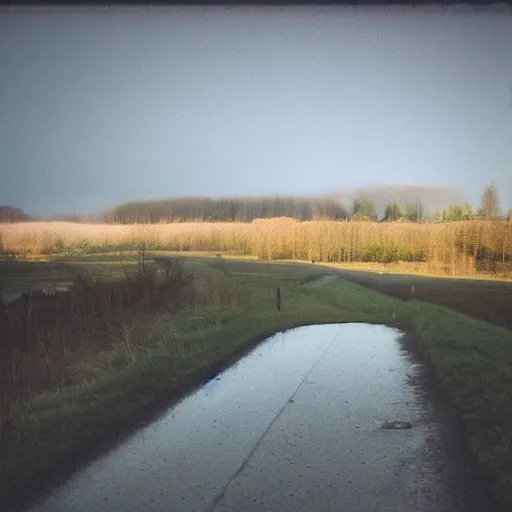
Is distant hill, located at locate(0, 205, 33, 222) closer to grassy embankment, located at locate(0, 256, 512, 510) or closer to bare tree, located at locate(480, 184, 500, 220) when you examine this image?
grassy embankment, located at locate(0, 256, 512, 510)

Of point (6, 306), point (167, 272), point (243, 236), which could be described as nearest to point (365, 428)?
point (243, 236)

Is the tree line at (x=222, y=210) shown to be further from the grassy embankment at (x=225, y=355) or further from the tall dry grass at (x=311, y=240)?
the grassy embankment at (x=225, y=355)

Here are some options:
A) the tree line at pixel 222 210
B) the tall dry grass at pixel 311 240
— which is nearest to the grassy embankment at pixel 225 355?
the tall dry grass at pixel 311 240

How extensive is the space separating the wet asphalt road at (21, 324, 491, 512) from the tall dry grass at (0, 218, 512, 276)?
1.09 metres

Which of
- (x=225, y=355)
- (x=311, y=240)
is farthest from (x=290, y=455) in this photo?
(x=311, y=240)

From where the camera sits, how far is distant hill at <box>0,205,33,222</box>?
4828mm

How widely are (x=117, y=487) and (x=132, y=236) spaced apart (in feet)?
10.0

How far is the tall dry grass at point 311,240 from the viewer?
4781 millimetres

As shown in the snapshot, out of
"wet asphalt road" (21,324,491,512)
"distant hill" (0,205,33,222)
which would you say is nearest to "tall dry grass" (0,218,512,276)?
"distant hill" (0,205,33,222)

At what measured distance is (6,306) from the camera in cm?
517

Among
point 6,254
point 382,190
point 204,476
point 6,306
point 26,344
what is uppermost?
point 382,190

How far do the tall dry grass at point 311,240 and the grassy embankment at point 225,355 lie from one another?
0.66ft

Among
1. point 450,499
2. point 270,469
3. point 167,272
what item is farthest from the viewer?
point 167,272

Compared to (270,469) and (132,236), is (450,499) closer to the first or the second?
(270,469)
